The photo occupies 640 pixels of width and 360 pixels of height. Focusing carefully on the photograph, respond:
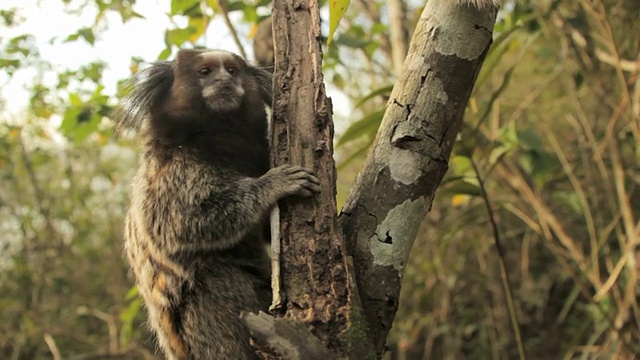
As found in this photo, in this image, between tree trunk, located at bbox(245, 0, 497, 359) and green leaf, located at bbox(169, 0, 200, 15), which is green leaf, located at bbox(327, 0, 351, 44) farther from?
green leaf, located at bbox(169, 0, 200, 15)

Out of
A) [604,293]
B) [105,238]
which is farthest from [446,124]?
[105,238]

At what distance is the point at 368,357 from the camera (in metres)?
1.53

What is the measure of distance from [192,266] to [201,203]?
243 millimetres

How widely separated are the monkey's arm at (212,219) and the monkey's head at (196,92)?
0.41 meters

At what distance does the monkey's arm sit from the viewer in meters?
2.26

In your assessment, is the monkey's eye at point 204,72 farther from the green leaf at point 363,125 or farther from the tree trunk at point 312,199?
the tree trunk at point 312,199

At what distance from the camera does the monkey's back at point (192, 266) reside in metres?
2.32

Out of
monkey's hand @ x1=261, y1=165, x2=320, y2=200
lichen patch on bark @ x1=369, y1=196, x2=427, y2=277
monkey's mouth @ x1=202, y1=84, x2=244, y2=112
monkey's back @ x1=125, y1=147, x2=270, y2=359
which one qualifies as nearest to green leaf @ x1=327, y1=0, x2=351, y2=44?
monkey's hand @ x1=261, y1=165, x2=320, y2=200

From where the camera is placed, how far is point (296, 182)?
175 centimetres

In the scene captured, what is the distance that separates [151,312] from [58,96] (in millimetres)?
3040

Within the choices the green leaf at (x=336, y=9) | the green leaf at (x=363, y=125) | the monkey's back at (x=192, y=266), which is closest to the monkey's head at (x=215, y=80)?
the monkey's back at (x=192, y=266)

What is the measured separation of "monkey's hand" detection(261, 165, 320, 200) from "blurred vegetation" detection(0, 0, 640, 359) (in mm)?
766

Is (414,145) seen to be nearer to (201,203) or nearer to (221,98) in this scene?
(201,203)

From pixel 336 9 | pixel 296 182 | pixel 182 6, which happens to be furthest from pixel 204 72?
pixel 336 9
